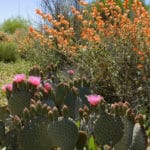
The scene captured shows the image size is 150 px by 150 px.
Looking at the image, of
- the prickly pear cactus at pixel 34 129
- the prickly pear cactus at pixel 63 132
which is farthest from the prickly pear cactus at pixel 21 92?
the prickly pear cactus at pixel 63 132

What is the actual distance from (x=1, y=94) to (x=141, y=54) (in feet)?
11.0

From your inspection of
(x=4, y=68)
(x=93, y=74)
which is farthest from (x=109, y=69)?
(x=4, y=68)

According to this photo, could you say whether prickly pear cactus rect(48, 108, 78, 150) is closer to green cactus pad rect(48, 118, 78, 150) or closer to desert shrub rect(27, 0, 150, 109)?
green cactus pad rect(48, 118, 78, 150)

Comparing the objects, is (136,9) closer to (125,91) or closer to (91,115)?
(125,91)

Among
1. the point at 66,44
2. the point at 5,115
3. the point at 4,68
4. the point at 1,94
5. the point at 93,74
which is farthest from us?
the point at 4,68

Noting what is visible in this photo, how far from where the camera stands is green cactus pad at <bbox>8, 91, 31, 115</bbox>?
12.4 feet

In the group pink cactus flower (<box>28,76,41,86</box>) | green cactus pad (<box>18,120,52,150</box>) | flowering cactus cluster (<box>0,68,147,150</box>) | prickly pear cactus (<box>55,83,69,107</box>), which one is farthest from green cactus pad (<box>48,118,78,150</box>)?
prickly pear cactus (<box>55,83,69,107</box>)

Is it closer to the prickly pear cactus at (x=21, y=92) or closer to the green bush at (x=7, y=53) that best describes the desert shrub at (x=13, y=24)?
the green bush at (x=7, y=53)

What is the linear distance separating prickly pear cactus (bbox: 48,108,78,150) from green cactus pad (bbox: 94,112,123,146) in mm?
164

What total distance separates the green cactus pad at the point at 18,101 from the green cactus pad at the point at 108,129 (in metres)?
0.77

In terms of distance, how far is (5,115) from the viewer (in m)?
4.19

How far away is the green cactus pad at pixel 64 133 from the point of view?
309 centimetres

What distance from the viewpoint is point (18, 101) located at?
3.80 meters

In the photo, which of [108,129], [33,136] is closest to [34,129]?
[33,136]
